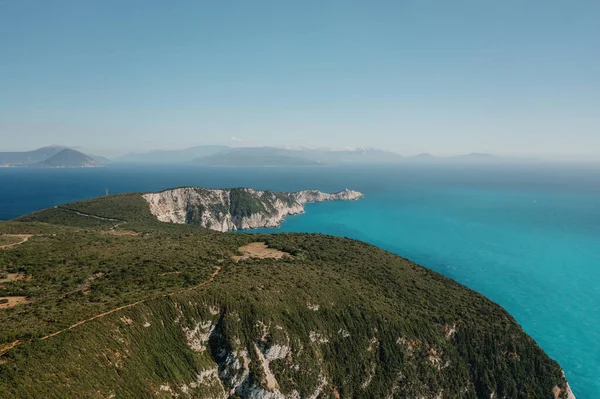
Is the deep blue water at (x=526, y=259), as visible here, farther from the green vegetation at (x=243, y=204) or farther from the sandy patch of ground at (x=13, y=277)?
the sandy patch of ground at (x=13, y=277)

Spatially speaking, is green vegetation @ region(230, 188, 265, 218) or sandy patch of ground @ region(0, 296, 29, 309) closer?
sandy patch of ground @ region(0, 296, 29, 309)

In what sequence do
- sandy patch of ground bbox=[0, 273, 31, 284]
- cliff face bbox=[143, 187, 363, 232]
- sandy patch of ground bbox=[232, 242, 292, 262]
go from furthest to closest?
cliff face bbox=[143, 187, 363, 232]
sandy patch of ground bbox=[232, 242, 292, 262]
sandy patch of ground bbox=[0, 273, 31, 284]

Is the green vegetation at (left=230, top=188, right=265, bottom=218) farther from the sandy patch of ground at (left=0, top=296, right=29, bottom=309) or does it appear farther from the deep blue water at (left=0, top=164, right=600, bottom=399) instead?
the sandy patch of ground at (left=0, top=296, right=29, bottom=309)

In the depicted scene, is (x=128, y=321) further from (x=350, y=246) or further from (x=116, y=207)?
(x=116, y=207)

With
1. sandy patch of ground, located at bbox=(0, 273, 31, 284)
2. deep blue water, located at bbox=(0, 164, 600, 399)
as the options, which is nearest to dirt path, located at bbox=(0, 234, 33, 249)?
sandy patch of ground, located at bbox=(0, 273, 31, 284)

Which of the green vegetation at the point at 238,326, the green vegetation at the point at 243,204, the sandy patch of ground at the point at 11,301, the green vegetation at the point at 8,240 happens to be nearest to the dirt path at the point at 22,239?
the green vegetation at the point at 8,240

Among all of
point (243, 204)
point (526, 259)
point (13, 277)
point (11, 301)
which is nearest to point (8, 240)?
point (13, 277)

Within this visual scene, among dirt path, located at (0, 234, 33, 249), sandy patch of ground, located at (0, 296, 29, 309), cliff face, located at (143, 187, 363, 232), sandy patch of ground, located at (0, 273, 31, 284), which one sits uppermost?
dirt path, located at (0, 234, 33, 249)
